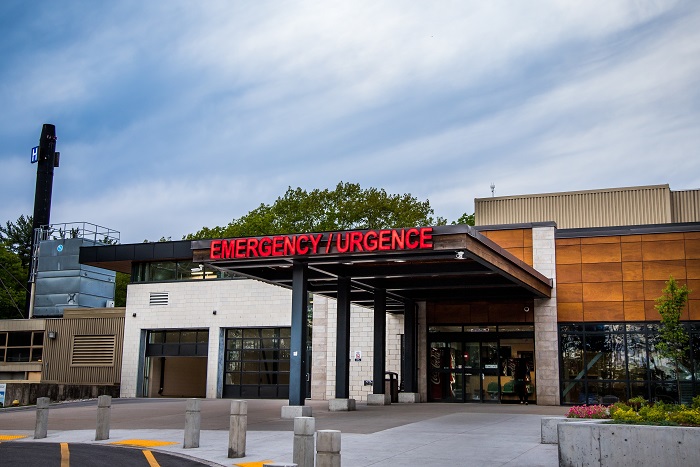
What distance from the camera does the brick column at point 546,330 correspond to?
27.5 m

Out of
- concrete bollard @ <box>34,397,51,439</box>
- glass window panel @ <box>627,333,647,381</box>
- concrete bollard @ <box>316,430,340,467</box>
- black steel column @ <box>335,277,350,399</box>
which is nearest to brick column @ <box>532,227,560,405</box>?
glass window panel @ <box>627,333,647,381</box>

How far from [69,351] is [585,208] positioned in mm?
27614

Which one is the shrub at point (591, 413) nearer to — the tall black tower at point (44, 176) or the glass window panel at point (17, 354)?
the glass window panel at point (17, 354)

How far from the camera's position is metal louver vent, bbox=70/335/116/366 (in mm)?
38062

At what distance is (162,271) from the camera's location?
37719 mm

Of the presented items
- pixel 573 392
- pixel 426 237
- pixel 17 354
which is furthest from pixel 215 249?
pixel 17 354

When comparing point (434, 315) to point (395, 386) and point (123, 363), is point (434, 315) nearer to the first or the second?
point (395, 386)

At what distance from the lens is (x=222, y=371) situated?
35.7 metres

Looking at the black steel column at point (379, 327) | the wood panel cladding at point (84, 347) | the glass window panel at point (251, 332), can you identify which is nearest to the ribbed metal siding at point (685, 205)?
the black steel column at point (379, 327)

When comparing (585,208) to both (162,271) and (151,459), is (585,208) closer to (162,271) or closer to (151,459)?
(162,271)

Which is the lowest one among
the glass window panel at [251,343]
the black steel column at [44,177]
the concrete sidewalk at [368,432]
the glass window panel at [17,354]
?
the concrete sidewalk at [368,432]

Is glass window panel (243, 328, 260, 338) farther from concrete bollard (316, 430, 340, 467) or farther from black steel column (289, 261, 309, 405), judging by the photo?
concrete bollard (316, 430, 340, 467)

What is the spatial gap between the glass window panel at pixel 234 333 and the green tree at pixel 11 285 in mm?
36254

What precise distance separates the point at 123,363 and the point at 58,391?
4.48 m
